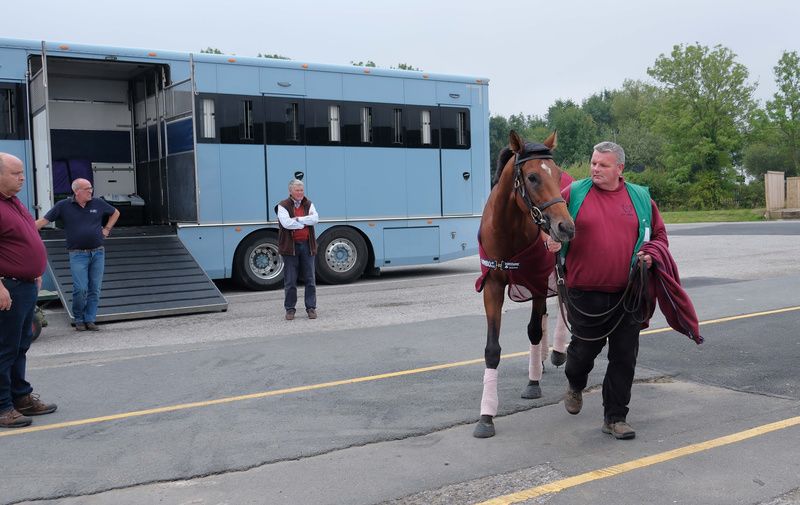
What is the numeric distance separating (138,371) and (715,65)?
5614cm

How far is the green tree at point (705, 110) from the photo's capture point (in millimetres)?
54906

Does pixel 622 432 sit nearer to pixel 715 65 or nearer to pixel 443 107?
pixel 443 107

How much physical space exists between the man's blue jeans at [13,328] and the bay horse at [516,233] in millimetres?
3372

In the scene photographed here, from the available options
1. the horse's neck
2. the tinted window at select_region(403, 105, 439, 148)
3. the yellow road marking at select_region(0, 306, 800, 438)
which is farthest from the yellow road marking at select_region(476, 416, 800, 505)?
the tinted window at select_region(403, 105, 439, 148)

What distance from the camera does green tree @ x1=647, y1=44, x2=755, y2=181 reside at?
2162 inches

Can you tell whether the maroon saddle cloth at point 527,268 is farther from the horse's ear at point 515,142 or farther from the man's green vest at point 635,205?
the horse's ear at point 515,142

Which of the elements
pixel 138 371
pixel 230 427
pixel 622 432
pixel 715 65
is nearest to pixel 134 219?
pixel 138 371

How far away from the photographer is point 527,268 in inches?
216

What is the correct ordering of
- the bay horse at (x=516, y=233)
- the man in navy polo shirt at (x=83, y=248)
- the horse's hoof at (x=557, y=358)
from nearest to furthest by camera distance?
1. the bay horse at (x=516, y=233)
2. the horse's hoof at (x=557, y=358)
3. the man in navy polo shirt at (x=83, y=248)

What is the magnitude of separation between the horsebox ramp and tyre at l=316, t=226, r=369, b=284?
115 inches

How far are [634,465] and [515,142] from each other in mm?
2105

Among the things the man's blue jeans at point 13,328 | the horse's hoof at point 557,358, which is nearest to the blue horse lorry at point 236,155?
the man's blue jeans at point 13,328

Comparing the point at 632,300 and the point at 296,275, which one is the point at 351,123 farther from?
the point at 632,300

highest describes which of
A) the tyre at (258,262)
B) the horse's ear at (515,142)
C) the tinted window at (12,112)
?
the tinted window at (12,112)
